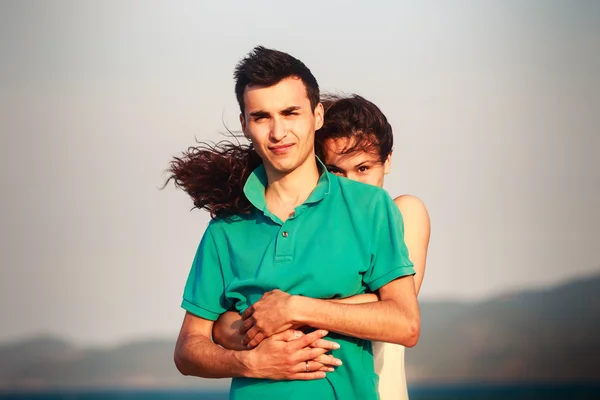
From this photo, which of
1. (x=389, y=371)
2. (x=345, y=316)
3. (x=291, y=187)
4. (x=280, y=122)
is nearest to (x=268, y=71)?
(x=280, y=122)

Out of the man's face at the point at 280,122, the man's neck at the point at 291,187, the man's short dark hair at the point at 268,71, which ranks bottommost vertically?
the man's neck at the point at 291,187

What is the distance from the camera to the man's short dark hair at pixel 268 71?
2.05 metres

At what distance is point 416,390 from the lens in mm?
8328

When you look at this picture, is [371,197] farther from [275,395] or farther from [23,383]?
[23,383]

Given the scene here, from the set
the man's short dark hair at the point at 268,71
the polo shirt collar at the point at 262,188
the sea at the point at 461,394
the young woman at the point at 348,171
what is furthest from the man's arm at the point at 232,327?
the sea at the point at 461,394

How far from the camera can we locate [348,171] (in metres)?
2.63

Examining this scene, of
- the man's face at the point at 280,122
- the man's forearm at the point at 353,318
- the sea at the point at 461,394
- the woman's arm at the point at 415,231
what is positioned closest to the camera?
the man's forearm at the point at 353,318

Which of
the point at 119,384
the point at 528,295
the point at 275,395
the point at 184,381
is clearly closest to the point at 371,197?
the point at 275,395

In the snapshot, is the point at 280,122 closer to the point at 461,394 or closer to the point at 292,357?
the point at 292,357

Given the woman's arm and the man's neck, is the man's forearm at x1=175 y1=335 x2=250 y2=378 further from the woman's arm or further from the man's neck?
the woman's arm

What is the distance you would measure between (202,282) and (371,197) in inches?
16.3

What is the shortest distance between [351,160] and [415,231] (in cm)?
27

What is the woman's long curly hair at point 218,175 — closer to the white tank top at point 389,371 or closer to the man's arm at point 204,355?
the man's arm at point 204,355

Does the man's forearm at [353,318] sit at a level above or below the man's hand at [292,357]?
above
